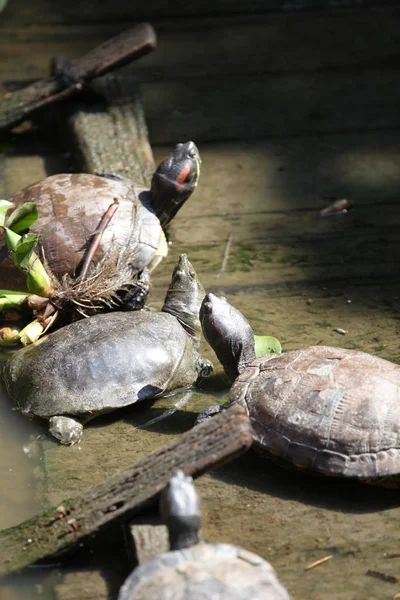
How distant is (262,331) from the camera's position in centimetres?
347

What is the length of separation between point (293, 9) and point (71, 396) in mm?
4818

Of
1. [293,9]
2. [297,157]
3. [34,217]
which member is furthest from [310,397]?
[293,9]

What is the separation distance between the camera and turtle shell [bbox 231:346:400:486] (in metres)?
2.53

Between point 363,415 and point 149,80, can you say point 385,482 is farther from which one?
point 149,80

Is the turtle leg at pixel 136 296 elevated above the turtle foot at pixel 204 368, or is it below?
above

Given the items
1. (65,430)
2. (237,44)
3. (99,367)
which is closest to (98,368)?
(99,367)

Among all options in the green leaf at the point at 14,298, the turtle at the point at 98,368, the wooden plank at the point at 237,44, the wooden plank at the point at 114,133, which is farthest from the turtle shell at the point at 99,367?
the wooden plank at the point at 237,44

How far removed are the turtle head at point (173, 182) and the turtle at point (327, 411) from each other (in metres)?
1.34

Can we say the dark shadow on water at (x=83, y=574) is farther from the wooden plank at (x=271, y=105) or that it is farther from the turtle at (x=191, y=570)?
the wooden plank at (x=271, y=105)

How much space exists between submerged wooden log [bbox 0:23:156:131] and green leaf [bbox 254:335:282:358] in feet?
8.07

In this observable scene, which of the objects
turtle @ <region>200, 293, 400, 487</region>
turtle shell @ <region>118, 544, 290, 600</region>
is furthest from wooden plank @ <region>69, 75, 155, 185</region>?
turtle shell @ <region>118, 544, 290, 600</region>

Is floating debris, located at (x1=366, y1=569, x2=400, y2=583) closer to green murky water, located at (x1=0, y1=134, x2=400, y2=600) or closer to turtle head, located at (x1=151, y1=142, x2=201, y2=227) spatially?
green murky water, located at (x1=0, y1=134, x2=400, y2=600)

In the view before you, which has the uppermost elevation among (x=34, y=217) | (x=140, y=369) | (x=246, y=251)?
(x=34, y=217)

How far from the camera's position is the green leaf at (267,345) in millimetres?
3197
